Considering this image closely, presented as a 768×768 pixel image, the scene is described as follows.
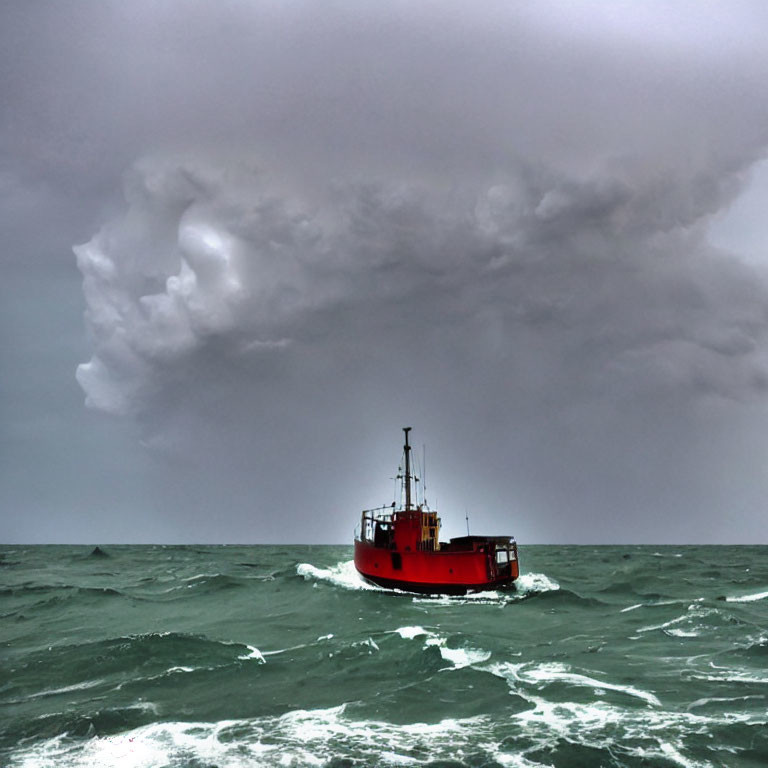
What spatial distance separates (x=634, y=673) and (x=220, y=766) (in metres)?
16.8

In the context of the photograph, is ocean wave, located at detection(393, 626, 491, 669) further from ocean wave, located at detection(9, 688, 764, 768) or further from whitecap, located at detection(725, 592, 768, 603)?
whitecap, located at detection(725, 592, 768, 603)

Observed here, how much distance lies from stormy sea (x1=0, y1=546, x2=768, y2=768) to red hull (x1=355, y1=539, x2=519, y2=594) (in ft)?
8.35

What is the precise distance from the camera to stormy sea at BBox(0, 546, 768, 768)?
51.8 ft

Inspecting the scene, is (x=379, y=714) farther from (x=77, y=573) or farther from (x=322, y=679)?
(x=77, y=573)

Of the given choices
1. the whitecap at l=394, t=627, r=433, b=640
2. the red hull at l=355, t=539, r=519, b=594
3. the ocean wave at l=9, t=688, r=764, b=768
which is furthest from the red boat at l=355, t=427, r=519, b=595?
the ocean wave at l=9, t=688, r=764, b=768

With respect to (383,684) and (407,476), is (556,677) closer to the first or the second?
(383,684)

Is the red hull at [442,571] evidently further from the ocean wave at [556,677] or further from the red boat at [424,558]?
the ocean wave at [556,677]

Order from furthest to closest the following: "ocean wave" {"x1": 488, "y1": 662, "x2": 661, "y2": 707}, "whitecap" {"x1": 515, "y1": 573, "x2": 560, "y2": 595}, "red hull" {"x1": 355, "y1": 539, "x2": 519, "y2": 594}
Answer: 1. "whitecap" {"x1": 515, "y1": 573, "x2": 560, "y2": 595}
2. "red hull" {"x1": 355, "y1": 539, "x2": 519, "y2": 594}
3. "ocean wave" {"x1": 488, "y1": 662, "x2": 661, "y2": 707}

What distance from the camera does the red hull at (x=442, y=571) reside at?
1817 inches

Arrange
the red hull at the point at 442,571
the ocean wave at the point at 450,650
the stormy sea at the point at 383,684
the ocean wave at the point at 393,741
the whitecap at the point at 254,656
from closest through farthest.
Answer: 1. the ocean wave at the point at 393,741
2. the stormy sea at the point at 383,684
3. the ocean wave at the point at 450,650
4. the whitecap at the point at 254,656
5. the red hull at the point at 442,571

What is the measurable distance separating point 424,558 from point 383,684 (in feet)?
81.4

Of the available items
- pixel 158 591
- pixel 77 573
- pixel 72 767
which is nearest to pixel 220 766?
pixel 72 767

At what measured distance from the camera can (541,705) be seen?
1955 centimetres

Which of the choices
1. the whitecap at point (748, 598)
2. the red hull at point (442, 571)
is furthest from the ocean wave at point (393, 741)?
the whitecap at point (748, 598)
